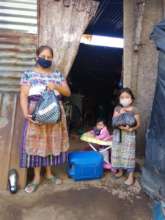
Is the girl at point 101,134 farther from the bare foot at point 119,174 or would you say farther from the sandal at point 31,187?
the sandal at point 31,187

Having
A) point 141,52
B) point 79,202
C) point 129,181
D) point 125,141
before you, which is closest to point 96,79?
point 141,52

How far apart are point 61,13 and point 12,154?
1.95 meters

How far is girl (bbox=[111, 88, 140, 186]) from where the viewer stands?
13.5 feet

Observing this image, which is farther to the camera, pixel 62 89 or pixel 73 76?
pixel 73 76

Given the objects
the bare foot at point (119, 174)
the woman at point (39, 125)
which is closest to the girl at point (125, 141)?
the bare foot at point (119, 174)

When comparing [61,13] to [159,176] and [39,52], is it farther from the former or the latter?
[159,176]

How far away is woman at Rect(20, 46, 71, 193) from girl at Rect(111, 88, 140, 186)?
0.74m

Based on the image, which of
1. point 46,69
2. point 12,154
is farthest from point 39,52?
point 12,154

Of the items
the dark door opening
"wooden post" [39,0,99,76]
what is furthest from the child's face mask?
the dark door opening

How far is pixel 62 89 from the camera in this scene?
384 centimetres

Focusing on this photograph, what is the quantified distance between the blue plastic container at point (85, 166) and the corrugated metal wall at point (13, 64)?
26.1 inches

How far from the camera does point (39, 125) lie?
12.3ft

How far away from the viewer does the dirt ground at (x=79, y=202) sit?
346cm

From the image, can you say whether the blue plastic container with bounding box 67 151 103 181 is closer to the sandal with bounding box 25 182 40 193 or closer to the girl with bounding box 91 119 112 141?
the girl with bounding box 91 119 112 141
